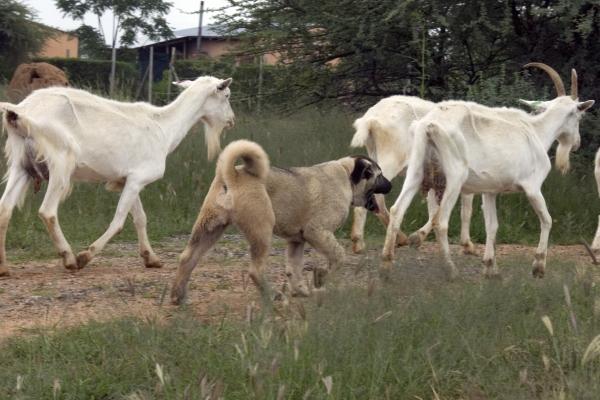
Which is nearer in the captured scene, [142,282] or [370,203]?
[142,282]

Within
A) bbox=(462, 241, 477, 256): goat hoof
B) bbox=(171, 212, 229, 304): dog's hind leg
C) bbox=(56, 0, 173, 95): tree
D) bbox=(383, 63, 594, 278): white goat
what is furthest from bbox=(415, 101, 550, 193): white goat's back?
bbox=(56, 0, 173, 95): tree

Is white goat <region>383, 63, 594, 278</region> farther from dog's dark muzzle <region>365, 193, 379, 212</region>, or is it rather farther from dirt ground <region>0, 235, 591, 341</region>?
dirt ground <region>0, 235, 591, 341</region>

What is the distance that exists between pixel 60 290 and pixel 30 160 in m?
1.41

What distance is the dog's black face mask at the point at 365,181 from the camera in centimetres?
760

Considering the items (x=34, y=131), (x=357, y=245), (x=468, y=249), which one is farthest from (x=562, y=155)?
(x=34, y=131)

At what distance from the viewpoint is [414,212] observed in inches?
454

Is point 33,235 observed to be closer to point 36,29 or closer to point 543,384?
point 543,384

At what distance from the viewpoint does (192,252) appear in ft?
21.5

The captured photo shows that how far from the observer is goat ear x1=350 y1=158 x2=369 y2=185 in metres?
7.58

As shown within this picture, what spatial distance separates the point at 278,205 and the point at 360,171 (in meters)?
1.09

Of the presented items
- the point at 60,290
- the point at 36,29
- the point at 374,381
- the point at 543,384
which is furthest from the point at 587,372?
the point at 36,29

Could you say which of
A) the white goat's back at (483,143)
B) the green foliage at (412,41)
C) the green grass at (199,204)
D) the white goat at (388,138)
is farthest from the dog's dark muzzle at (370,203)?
the green foliage at (412,41)

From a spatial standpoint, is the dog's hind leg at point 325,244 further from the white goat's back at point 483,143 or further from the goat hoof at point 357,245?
the goat hoof at point 357,245

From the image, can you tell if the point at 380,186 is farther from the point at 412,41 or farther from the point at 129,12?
the point at 129,12
